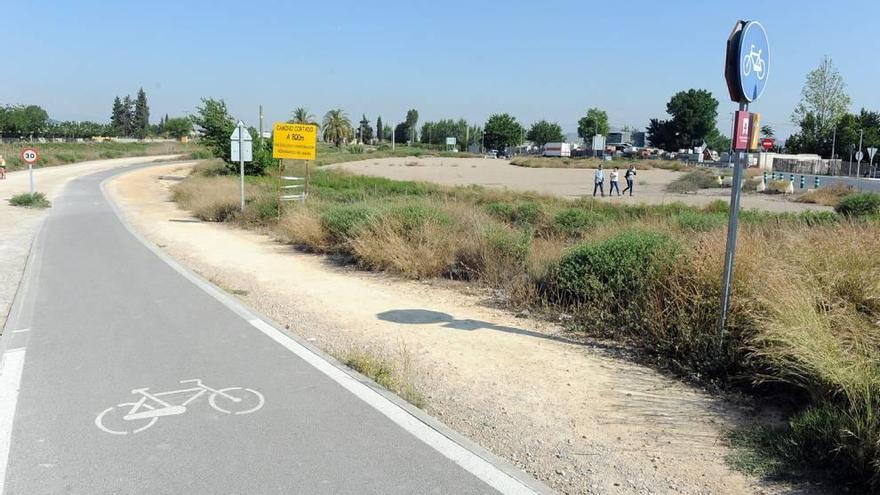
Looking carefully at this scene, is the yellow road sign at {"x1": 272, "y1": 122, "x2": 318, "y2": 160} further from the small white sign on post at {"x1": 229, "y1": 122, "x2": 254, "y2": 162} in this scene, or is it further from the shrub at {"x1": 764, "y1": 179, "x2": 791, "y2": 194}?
the shrub at {"x1": 764, "y1": 179, "x2": 791, "y2": 194}

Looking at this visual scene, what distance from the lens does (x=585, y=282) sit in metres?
7.93

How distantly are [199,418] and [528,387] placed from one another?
8.71 feet

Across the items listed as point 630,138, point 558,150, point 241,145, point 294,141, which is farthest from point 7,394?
point 630,138

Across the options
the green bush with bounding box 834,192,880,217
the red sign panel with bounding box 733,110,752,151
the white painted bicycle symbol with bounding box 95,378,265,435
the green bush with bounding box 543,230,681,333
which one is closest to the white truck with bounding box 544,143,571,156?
the green bush with bounding box 834,192,880,217

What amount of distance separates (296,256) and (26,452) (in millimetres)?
9643

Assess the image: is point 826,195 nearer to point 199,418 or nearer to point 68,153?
point 199,418

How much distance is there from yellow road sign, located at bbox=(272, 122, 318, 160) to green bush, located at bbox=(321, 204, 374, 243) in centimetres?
696

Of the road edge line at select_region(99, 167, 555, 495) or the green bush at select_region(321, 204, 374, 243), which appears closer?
the road edge line at select_region(99, 167, 555, 495)

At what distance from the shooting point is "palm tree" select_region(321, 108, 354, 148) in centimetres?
13350

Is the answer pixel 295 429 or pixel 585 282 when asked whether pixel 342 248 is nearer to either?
pixel 585 282

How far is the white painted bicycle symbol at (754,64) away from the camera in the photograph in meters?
5.85

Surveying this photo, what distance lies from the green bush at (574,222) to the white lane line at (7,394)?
11.3 metres

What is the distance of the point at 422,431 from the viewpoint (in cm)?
482

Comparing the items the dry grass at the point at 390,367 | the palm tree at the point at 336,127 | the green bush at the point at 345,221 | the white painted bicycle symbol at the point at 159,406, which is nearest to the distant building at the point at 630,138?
the palm tree at the point at 336,127
